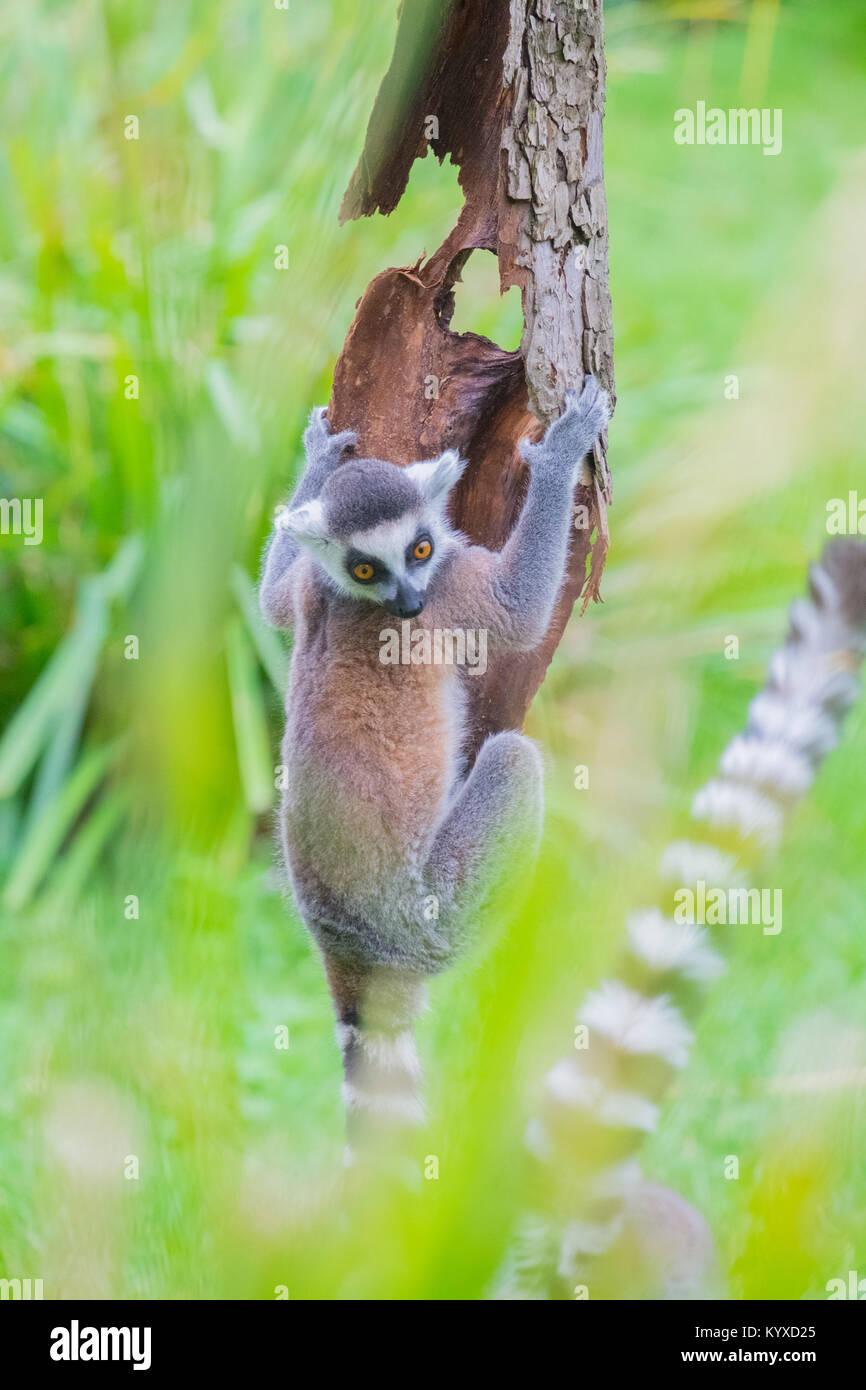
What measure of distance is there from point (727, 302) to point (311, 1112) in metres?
1.57

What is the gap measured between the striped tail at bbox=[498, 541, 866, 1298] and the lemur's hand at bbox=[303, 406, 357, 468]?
30.1 inches

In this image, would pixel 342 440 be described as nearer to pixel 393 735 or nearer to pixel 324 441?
pixel 324 441

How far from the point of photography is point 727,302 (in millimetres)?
1996

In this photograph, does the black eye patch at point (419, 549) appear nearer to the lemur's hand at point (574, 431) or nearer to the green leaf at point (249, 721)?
the lemur's hand at point (574, 431)

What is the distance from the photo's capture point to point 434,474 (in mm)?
1448

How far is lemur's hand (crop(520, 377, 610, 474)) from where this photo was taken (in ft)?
4.69

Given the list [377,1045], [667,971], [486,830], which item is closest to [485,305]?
[486,830]

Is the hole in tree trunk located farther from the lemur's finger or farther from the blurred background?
the lemur's finger

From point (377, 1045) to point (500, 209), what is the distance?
3.41 feet

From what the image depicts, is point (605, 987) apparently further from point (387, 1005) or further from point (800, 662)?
point (387, 1005)

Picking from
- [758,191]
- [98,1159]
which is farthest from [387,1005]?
[758,191]

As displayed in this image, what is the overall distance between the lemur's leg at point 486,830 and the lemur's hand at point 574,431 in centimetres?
38

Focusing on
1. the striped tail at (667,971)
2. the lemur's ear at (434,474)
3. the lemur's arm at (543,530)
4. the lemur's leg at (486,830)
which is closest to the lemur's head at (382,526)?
the lemur's ear at (434,474)

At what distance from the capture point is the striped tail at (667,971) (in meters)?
0.66
